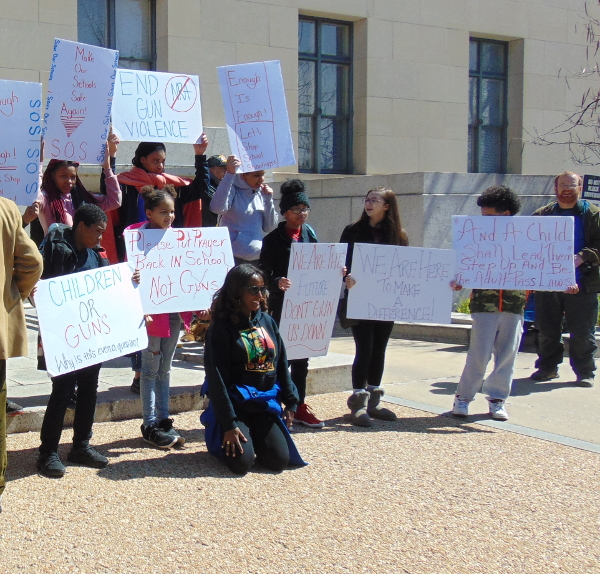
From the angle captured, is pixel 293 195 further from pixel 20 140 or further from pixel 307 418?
pixel 20 140

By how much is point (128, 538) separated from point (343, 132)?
12466 mm

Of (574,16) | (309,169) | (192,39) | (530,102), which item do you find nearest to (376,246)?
(192,39)

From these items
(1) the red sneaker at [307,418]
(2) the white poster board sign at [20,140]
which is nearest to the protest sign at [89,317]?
(2) the white poster board sign at [20,140]

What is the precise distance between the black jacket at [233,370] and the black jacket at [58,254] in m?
0.90

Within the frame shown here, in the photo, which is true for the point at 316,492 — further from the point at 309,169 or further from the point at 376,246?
the point at 309,169

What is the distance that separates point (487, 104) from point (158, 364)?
1315cm

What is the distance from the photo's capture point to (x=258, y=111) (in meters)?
6.40

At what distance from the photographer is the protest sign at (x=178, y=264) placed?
526cm

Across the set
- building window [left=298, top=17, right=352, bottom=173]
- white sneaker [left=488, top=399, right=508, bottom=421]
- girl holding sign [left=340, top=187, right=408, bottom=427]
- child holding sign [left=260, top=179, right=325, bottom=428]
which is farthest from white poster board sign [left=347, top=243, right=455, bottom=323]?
building window [left=298, top=17, right=352, bottom=173]

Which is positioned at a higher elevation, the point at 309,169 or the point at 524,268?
the point at 309,169

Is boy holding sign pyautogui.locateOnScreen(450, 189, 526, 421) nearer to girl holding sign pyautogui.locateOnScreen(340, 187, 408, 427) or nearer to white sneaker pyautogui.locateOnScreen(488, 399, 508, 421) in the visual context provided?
white sneaker pyautogui.locateOnScreen(488, 399, 508, 421)

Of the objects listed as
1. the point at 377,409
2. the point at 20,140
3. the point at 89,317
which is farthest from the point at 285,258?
the point at 20,140

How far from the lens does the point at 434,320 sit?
615cm

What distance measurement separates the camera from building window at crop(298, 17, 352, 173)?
14.9 m
